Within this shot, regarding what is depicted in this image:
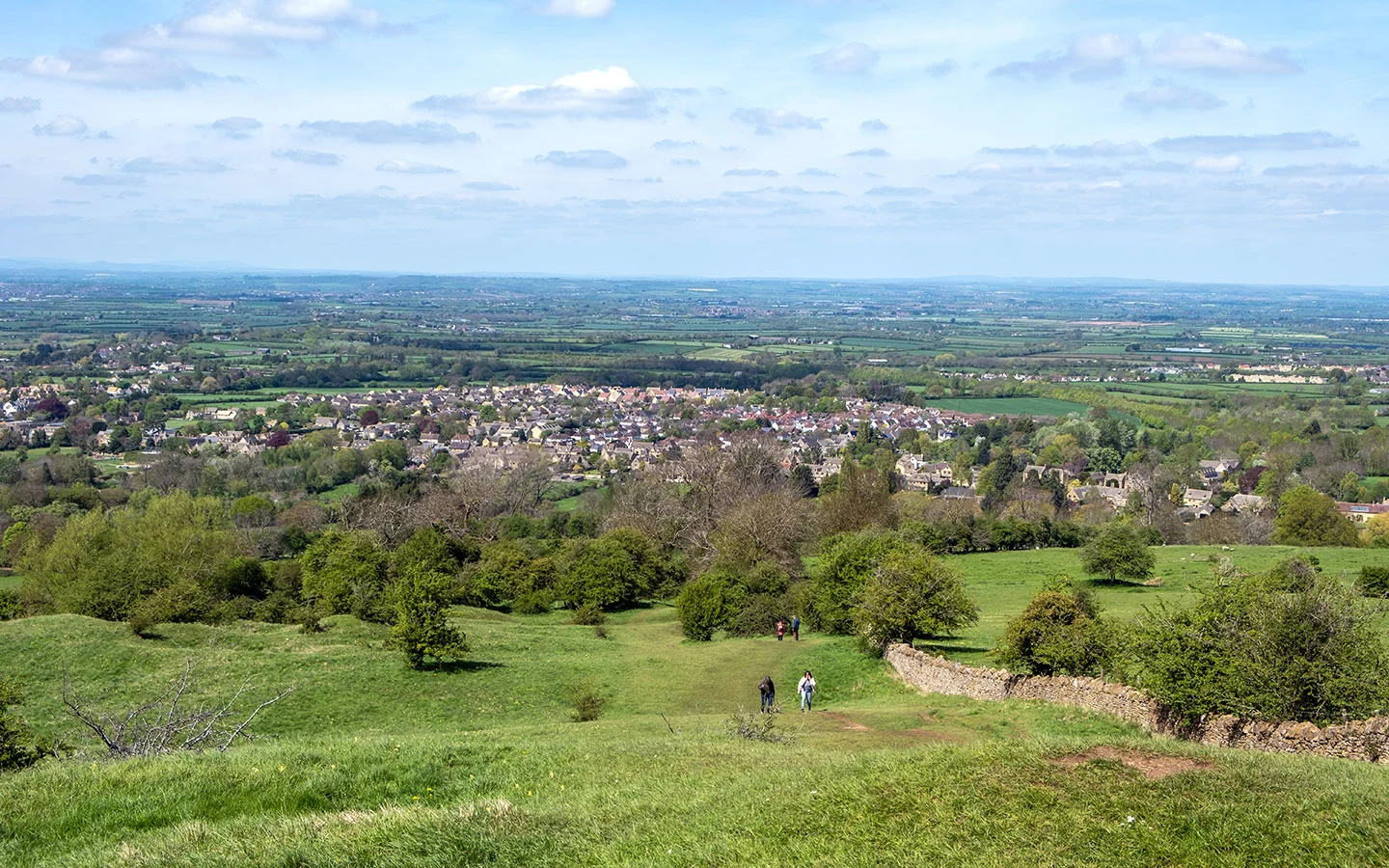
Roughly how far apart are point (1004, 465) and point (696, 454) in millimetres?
36407

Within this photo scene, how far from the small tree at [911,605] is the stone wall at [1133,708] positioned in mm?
854

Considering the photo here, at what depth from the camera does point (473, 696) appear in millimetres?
25297

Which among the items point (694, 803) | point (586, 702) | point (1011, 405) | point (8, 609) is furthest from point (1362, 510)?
point (8, 609)

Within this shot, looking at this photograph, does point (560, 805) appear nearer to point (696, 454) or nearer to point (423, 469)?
point (696, 454)

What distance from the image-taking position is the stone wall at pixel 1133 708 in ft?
49.1

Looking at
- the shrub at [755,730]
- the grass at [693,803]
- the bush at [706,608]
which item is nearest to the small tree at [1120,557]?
the bush at [706,608]

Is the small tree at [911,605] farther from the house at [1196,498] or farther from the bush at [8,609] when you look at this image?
the house at [1196,498]

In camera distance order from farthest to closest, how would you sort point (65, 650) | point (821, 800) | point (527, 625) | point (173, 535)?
point (173, 535) < point (527, 625) < point (65, 650) < point (821, 800)

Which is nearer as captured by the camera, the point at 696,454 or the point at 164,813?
the point at 164,813

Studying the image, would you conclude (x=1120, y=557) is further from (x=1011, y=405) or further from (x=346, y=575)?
(x=1011, y=405)

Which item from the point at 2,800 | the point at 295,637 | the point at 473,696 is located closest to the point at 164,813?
the point at 2,800

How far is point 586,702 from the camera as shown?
2261 cm

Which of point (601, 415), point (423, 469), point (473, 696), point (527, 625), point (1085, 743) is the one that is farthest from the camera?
point (601, 415)

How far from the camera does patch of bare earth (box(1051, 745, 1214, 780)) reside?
11.4m
